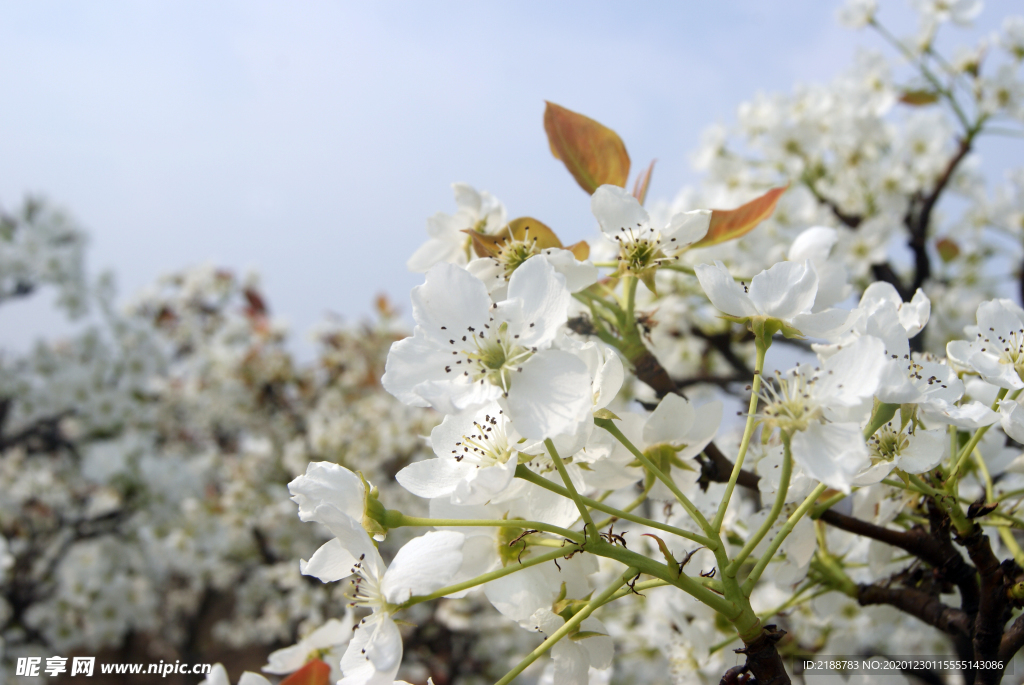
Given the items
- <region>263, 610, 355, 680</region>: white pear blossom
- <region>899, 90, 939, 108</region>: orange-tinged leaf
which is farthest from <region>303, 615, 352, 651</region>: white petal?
<region>899, 90, 939, 108</region>: orange-tinged leaf

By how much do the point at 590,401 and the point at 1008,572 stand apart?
0.44 metres

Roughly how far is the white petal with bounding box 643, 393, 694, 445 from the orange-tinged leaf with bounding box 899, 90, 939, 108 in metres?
2.02

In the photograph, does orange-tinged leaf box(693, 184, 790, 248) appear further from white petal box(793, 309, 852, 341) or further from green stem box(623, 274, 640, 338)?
white petal box(793, 309, 852, 341)

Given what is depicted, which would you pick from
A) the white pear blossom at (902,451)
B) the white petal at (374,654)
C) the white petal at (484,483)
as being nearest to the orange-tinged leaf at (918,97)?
the white pear blossom at (902,451)

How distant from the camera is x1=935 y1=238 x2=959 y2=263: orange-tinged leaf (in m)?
2.45

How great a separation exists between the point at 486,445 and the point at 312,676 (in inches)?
15.0

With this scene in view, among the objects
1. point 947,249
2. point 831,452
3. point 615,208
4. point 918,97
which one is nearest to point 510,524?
point 831,452

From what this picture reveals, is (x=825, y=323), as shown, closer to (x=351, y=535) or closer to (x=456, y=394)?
(x=456, y=394)

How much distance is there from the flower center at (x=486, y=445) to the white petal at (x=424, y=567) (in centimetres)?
8

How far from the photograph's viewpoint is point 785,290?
1.99ft

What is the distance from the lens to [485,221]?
825mm

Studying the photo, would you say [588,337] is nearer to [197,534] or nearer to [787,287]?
[787,287]

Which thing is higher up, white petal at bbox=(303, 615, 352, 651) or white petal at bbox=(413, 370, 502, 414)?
white petal at bbox=(413, 370, 502, 414)

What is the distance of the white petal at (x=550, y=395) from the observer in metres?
0.49
